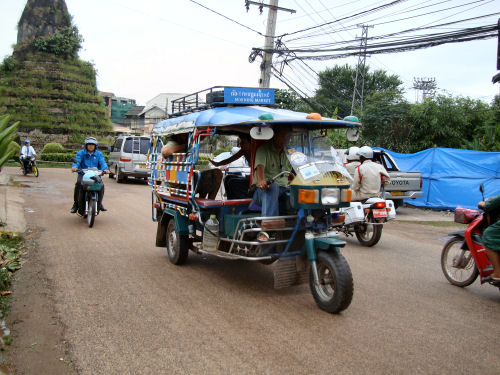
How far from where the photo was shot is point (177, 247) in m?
6.60

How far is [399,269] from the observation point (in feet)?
22.6

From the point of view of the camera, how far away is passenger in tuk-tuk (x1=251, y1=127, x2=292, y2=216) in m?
5.34

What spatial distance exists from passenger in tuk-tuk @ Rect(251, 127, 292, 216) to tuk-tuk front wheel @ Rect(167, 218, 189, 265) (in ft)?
4.94

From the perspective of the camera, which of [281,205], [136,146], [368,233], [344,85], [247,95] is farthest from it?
[344,85]

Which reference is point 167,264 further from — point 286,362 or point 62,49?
point 62,49

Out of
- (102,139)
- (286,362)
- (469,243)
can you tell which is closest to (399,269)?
(469,243)

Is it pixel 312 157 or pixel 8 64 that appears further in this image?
pixel 8 64

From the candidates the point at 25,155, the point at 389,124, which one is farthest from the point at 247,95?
the point at 25,155

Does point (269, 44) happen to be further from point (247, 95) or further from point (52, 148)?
point (52, 148)

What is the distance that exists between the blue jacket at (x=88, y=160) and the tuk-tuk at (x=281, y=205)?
3.90 metres

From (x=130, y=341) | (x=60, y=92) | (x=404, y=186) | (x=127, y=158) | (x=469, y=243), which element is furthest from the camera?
(x=60, y=92)

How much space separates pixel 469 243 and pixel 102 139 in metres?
34.7

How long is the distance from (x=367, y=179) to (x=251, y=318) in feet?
16.3

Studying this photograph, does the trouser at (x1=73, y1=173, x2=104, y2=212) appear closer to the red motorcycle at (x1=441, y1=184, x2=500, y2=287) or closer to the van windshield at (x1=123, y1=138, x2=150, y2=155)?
the red motorcycle at (x1=441, y1=184, x2=500, y2=287)
